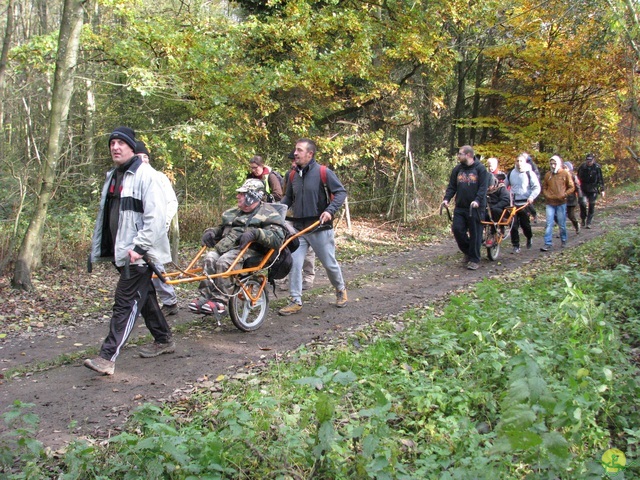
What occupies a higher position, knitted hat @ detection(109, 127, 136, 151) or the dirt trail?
knitted hat @ detection(109, 127, 136, 151)

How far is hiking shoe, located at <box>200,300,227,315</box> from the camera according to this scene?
6.35m

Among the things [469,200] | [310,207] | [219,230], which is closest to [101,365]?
[219,230]

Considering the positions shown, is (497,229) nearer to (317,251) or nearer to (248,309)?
(317,251)

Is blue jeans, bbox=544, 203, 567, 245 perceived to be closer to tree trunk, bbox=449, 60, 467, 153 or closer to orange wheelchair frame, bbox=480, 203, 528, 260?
orange wheelchair frame, bbox=480, 203, 528, 260

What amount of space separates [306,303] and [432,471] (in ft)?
15.6

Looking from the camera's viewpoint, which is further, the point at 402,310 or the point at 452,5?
the point at 452,5

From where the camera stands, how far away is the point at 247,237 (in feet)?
21.5

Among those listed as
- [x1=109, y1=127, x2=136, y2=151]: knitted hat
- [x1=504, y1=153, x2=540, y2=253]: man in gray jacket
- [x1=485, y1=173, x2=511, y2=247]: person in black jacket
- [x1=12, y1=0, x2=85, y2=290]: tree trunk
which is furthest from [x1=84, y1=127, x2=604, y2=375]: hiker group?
[x1=12, y1=0, x2=85, y2=290]: tree trunk

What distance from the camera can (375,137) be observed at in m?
16.2

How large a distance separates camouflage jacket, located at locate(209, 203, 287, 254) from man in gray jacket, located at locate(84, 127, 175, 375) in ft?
4.39

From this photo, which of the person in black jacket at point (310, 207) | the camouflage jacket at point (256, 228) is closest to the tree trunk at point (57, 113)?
the camouflage jacket at point (256, 228)

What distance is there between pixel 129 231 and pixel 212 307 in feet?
4.77

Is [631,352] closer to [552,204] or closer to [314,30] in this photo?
[552,204]

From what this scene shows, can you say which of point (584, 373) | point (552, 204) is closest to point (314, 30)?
point (552, 204)
